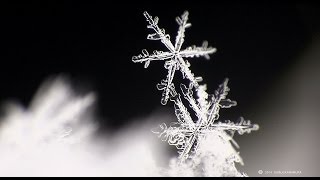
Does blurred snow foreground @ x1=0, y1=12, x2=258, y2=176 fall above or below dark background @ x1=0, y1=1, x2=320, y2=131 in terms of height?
below

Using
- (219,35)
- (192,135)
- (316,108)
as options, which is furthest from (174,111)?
(316,108)

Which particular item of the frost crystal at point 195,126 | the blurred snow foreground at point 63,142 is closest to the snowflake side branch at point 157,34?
the frost crystal at point 195,126

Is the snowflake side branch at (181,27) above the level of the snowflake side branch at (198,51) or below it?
above

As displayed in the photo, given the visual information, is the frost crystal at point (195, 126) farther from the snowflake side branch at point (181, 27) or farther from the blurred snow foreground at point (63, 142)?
the blurred snow foreground at point (63, 142)

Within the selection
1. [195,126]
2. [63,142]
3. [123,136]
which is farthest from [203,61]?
[63,142]

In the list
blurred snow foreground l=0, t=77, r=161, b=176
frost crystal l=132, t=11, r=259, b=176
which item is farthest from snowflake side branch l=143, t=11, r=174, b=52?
blurred snow foreground l=0, t=77, r=161, b=176

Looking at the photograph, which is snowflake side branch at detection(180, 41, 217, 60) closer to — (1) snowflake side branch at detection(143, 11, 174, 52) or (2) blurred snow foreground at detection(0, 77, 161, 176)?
(1) snowflake side branch at detection(143, 11, 174, 52)
